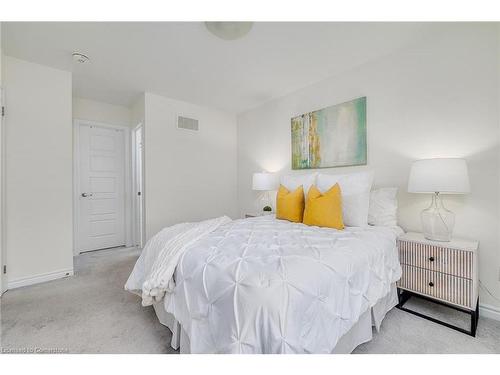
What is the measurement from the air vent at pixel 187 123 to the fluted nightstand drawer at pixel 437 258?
3314mm

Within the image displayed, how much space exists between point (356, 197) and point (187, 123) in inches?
114

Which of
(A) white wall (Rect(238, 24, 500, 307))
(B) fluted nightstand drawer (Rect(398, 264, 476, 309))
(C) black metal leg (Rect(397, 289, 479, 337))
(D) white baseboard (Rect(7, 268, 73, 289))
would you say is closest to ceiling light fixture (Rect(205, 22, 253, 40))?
(A) white wall (Rect(238, 24, 500, 307))

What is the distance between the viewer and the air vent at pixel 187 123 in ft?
12.1

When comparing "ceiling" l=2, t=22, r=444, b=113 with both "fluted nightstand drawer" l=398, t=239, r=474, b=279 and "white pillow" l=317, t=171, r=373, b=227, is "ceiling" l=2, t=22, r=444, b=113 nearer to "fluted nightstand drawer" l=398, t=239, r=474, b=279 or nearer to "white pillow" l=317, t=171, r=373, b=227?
"white pillow" l=317, t=171, r=373, b=227

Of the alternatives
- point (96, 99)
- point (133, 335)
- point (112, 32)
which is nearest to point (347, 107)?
point (112, 32)

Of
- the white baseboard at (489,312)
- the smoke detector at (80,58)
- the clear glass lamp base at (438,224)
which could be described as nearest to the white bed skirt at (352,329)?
the clear glass lamp base at (438,224)

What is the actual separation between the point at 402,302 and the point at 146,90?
396 centimetres

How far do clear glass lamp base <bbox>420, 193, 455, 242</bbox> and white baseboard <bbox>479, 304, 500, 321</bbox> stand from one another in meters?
0.64

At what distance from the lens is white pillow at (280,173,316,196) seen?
2.61 m

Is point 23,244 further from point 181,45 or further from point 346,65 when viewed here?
point 346,65

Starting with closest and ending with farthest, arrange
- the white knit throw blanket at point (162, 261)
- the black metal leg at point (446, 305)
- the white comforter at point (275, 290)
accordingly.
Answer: the white comforter at point (275, 290), the white knit throw blanket at point (162, 261), the black metal leg at point (446, 305)

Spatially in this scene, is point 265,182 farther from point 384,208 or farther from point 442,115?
point 442,115

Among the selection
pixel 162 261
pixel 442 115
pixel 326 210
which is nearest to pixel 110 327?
pixel 162 261

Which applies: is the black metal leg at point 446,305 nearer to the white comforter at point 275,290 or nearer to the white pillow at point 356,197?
the white comforter at point 275,290
